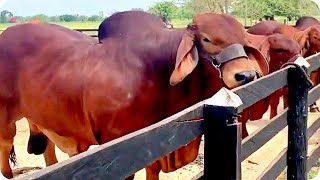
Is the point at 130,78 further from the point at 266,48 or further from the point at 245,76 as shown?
the point at 266,48

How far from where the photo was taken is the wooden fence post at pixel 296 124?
107 inches

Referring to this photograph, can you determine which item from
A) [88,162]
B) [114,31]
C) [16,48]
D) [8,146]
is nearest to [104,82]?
[114,31]

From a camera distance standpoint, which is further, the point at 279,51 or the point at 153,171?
the point at 279,51

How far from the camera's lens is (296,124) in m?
2.74

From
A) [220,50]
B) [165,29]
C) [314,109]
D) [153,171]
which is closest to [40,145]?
[153,171]

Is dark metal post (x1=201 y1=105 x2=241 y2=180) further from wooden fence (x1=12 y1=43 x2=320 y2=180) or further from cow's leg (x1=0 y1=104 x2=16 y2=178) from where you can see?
cow's leg (x1=0 y1=104 x2=16 y2=178)

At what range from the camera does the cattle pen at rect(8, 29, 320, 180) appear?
1060 mm

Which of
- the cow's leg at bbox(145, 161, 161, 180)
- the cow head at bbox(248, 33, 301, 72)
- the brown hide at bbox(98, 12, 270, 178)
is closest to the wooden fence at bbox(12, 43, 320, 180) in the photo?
the brown hide at bbox(98, 12, 270, 178)

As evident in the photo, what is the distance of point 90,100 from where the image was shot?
8.82 ft

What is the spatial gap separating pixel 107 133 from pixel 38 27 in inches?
37.2

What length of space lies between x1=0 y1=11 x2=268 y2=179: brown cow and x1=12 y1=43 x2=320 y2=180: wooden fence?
27 centimetres

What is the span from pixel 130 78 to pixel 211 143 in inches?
45.2

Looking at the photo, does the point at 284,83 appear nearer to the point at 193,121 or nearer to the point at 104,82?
the point at 104,82

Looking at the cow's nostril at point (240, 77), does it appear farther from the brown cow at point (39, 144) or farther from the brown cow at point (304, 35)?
the brown cow at point (304, 35)
